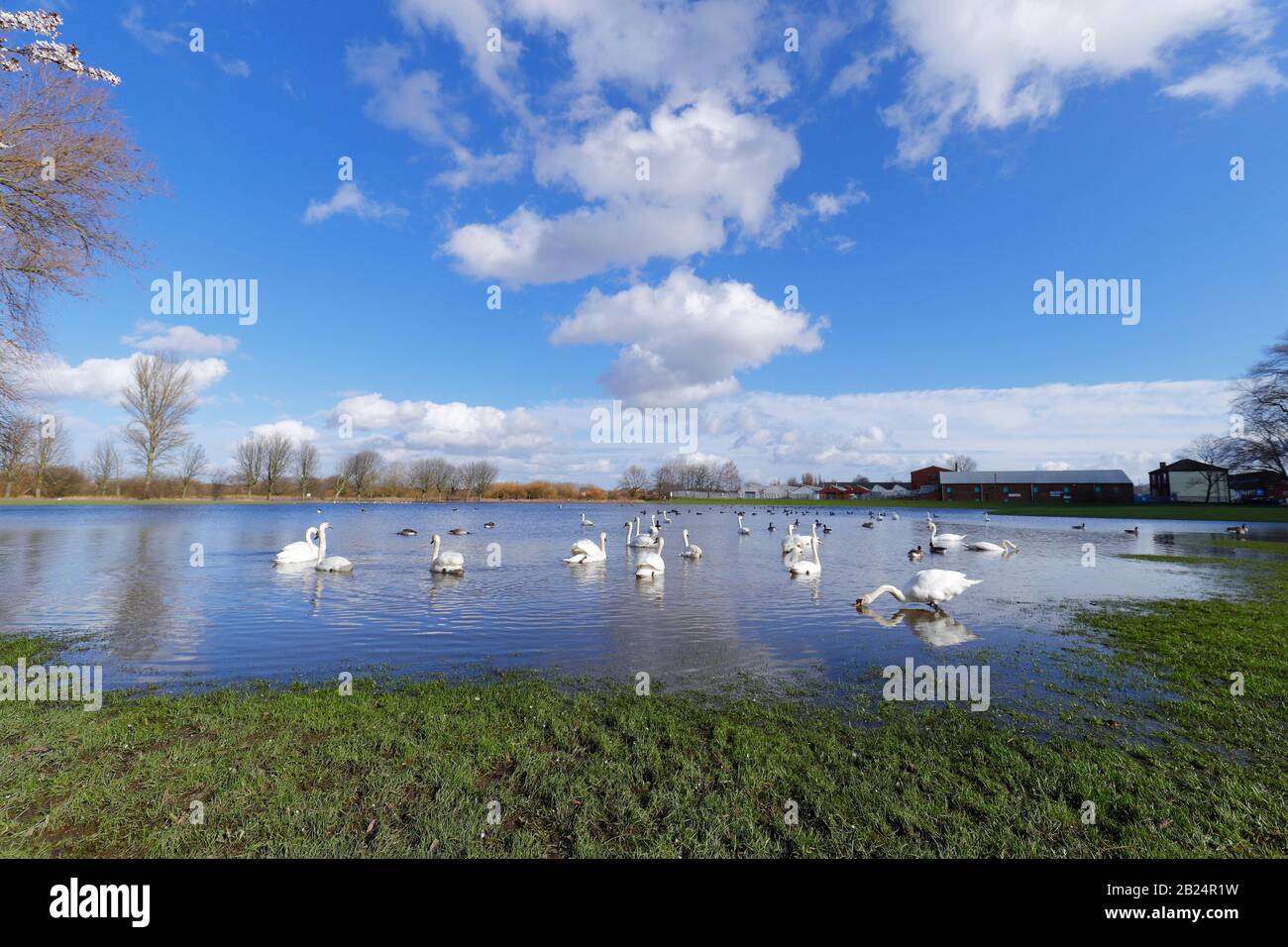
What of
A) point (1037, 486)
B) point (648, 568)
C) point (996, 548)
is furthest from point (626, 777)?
point (1037, 486)

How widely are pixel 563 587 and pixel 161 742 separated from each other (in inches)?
528

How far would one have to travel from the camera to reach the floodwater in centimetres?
1024

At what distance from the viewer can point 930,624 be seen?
1325 centimetres

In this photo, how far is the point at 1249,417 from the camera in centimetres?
7000

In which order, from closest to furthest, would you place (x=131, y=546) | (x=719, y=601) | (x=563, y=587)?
1. (x=719, y=601)
2. (x=563, y=587)
3. (x=131, y=546)

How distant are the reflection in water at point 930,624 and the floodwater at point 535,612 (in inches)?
2.8

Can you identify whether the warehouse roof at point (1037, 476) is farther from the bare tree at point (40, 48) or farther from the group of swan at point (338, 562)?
the bare tree at point (40, 48)

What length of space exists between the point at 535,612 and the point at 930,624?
9.69 meters

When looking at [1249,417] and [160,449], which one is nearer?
[1249,417]

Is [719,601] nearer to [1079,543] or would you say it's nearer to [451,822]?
[451,822]
